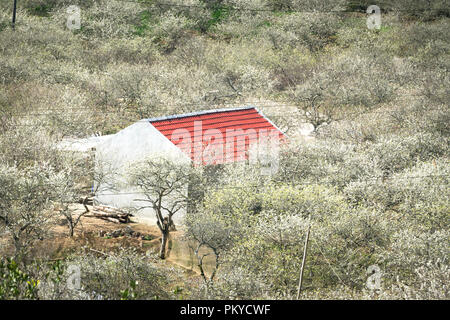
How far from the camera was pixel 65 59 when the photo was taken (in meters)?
29.8

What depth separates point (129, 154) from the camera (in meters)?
17.8

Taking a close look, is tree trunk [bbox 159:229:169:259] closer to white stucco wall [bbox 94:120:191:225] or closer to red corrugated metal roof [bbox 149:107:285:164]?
white stucco wall [bbox 94:120:191:225]

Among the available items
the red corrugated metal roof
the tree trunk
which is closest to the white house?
the red corrugated metal roof

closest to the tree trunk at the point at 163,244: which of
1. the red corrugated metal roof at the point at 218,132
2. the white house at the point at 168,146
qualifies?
the white house at the point at 168,146

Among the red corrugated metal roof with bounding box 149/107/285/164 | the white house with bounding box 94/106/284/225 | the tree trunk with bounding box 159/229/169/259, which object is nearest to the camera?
the tree trunk with bounding box 159/229/169/259

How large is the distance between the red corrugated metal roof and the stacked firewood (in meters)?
2.86

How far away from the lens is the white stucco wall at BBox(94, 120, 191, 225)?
55.9 feet

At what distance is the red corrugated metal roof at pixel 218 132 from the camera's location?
17.4m

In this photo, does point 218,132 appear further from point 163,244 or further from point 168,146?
point 163,244

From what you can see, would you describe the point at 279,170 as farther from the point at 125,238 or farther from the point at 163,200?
the point at 125,238

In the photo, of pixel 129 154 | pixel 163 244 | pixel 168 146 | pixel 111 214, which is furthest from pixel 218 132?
pixel 163 244

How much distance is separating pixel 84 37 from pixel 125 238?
22377mm

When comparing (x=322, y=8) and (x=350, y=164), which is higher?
(x=322, y=8)
